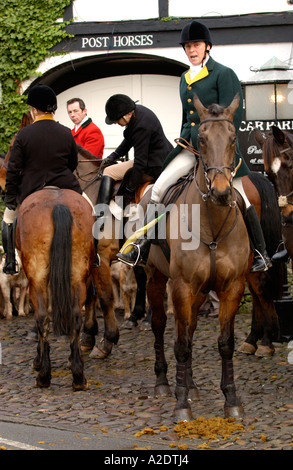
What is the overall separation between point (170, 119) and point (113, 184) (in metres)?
7.56

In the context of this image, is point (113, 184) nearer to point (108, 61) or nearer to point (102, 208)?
point (102, 208)

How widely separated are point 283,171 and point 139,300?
3.99 meters

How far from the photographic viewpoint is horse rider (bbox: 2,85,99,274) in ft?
28.4

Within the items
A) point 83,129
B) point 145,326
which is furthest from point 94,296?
point 83,129

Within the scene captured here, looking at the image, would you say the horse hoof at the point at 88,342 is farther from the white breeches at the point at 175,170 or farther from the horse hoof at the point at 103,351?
the white breeches at the point at 175,170

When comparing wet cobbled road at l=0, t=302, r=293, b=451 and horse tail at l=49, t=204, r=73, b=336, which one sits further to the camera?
horse tail at l=49, t=204, r=73, b=336

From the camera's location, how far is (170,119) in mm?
17406

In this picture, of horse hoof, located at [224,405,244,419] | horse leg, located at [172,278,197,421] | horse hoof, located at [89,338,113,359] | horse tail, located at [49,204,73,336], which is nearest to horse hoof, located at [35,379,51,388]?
horse tail, located at [49,204,73,336]

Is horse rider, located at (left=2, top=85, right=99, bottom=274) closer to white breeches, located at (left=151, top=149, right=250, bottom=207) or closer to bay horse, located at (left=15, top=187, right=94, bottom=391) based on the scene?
bay horse, located at (left=15, top=187, right=94, bottom=391)

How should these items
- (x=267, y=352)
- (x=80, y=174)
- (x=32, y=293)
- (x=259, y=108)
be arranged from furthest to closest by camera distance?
(x=259, y=108)
(x=80, y=174)
(x=267, y=352)
(x=32, y=293)

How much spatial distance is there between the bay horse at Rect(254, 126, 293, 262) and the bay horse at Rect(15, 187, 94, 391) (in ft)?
6.94

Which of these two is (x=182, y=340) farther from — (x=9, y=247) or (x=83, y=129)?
(x=83, y=129)

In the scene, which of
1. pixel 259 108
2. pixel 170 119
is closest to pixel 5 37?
pixel 170 119

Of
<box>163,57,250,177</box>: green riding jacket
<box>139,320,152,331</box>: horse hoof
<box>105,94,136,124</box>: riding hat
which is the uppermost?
<box>105,94,136,124</box>: riding hat
